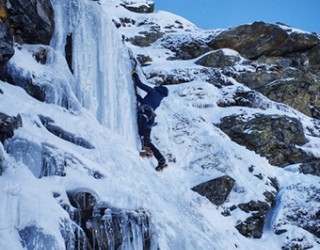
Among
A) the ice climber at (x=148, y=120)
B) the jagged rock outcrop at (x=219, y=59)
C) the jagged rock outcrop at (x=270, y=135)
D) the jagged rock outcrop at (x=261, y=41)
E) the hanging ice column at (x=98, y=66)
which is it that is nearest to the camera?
the ice climber at (x=148, y=120)

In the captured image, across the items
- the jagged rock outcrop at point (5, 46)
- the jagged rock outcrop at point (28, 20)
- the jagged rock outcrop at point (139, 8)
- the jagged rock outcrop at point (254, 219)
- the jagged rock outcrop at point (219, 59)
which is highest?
the jagged rock outcrop at point (139, 8)

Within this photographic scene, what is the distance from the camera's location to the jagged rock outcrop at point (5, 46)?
7.92 metres

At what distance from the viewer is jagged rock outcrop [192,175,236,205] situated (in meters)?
10.1

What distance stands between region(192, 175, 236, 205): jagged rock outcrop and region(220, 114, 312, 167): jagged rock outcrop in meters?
2.66

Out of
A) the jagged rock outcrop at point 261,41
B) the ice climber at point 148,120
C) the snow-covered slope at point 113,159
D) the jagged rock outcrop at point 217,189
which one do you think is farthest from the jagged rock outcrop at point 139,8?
the jagged rock outcrop at point 217,189

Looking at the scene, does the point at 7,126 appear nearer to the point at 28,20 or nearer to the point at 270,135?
the point at 28,20

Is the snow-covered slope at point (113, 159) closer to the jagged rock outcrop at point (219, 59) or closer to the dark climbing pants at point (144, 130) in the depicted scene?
the dark climbing pants at point (144, 130)

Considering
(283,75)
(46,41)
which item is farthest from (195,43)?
(46,41)

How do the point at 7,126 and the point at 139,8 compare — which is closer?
the point at 7,126

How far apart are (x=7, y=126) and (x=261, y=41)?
17.3 meters

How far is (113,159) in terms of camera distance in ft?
24.8

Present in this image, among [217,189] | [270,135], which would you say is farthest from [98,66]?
[270,135]

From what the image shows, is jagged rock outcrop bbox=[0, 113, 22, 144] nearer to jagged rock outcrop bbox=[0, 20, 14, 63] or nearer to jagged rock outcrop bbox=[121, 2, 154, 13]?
jagged rock outcrop bbox=[0, 20, 14, 63]

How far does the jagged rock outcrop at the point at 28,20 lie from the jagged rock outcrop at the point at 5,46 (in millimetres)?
1272
